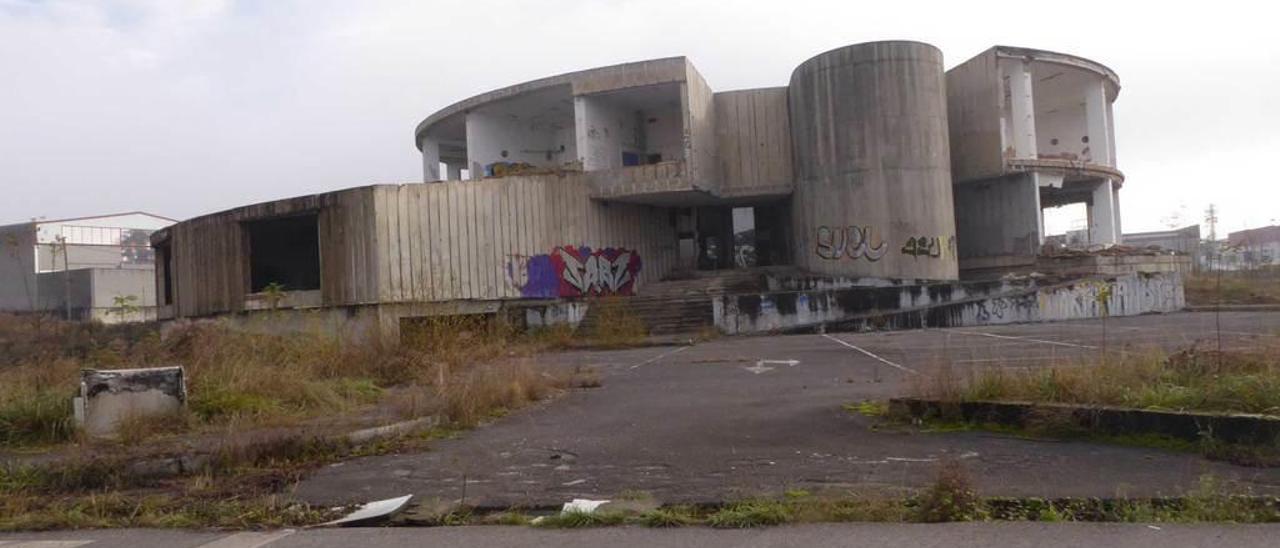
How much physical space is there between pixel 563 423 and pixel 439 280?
721 inches

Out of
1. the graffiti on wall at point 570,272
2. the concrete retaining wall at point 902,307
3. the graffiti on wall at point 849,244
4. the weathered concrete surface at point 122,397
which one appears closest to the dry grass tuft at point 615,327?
the concrete retaining wall at point 902,307

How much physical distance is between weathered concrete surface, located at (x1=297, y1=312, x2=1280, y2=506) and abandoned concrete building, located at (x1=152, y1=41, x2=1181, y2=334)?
12640mm

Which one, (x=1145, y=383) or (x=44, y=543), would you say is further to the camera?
(x=1145, y=383)

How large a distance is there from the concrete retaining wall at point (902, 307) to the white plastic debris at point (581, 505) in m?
17.3

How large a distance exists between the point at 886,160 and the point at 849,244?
2.83 meters

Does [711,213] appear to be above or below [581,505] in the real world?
above

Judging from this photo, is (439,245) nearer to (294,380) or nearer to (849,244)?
(849,244)

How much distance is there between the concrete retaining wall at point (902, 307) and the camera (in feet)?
75.6

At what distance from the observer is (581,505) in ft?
19.1

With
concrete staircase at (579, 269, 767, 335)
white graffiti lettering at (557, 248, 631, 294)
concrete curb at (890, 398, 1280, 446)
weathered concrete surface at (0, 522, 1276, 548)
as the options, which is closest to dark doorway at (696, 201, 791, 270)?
concrete staircase at (579, 269, 767, 335)

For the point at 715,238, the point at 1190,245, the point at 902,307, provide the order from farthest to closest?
1. the point at 1190,245
2. the point at 715,238
3. the point at 902,307

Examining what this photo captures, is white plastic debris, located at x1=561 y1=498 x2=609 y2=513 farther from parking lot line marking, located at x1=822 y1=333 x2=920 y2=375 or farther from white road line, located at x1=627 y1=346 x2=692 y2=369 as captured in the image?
white road line, located at x1=627 y1=346 x2=692 y2=369

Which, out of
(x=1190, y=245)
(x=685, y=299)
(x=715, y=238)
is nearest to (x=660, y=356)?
(x=685, y=299)

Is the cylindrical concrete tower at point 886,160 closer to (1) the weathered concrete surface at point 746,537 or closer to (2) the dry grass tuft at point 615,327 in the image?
(2) the dry grass tuft at point 615,327
